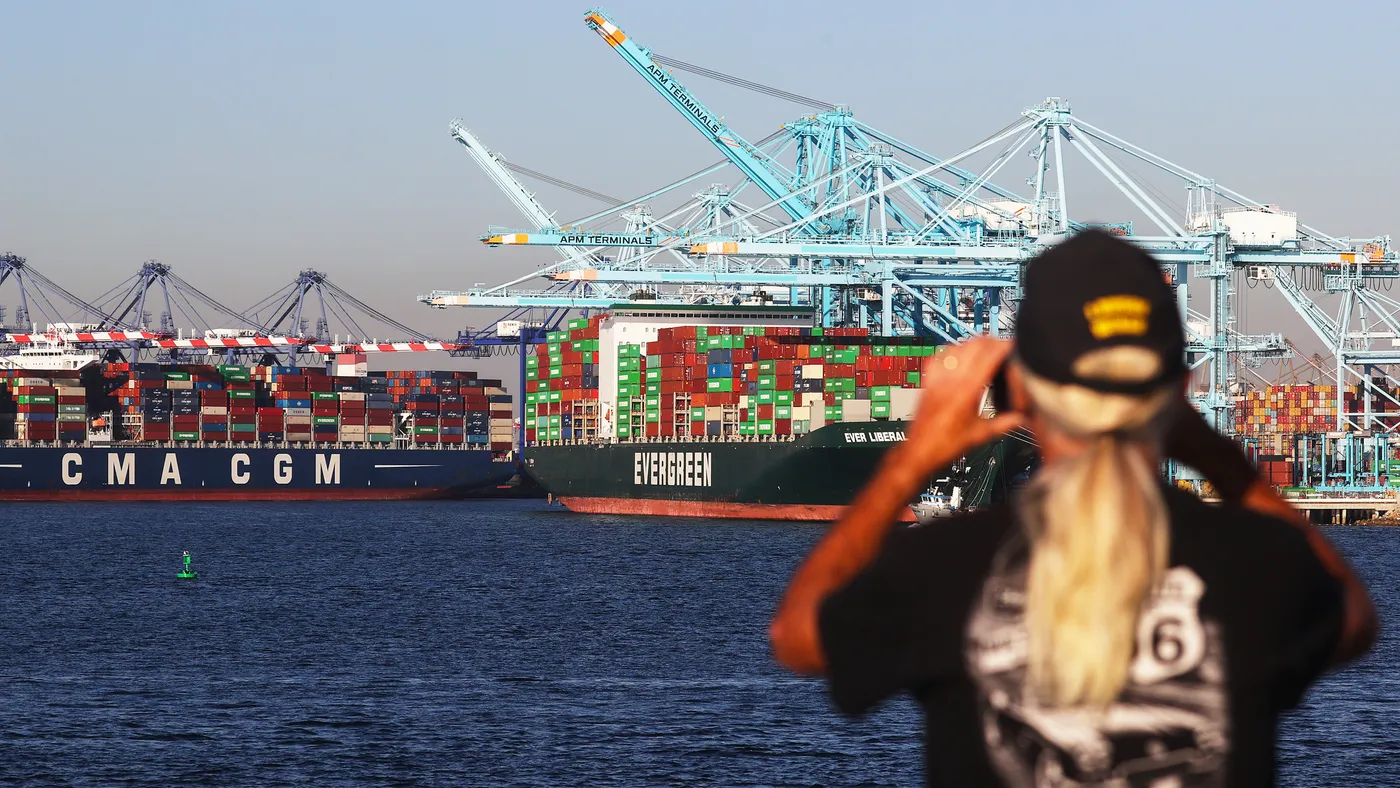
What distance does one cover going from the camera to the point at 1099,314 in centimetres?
224

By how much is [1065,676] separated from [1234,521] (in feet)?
1.04

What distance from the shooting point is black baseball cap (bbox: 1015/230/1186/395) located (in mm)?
2236

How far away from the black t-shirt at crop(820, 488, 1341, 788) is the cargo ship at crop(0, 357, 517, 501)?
101 m

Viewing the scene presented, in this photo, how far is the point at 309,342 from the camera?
12206 cm

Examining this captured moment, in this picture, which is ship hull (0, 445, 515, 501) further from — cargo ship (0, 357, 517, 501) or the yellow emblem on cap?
the yellow emblem on cap

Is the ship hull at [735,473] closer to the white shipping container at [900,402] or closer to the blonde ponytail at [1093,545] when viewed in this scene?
the white shipping container at [900,402]

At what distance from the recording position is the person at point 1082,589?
225 cm

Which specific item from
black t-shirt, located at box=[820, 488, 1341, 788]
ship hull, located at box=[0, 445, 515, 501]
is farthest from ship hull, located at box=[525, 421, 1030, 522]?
black t-shirt, located at box=[820, 488, 1341, 788]

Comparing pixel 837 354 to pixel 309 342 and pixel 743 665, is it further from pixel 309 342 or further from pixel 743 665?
pixel 309 342

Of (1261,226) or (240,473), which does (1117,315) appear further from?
(240,473)

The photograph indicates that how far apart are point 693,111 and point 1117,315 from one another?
78.8 meters

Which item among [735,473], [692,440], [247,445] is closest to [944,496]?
[735,473]

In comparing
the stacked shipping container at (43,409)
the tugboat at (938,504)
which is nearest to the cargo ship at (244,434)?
the stacked shipping container at (43,409)

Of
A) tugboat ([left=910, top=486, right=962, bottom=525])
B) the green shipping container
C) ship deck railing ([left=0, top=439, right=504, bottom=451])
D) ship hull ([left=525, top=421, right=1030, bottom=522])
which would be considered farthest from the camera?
ship deck railing ([left=0, top=439, right=504, bottom=451])
